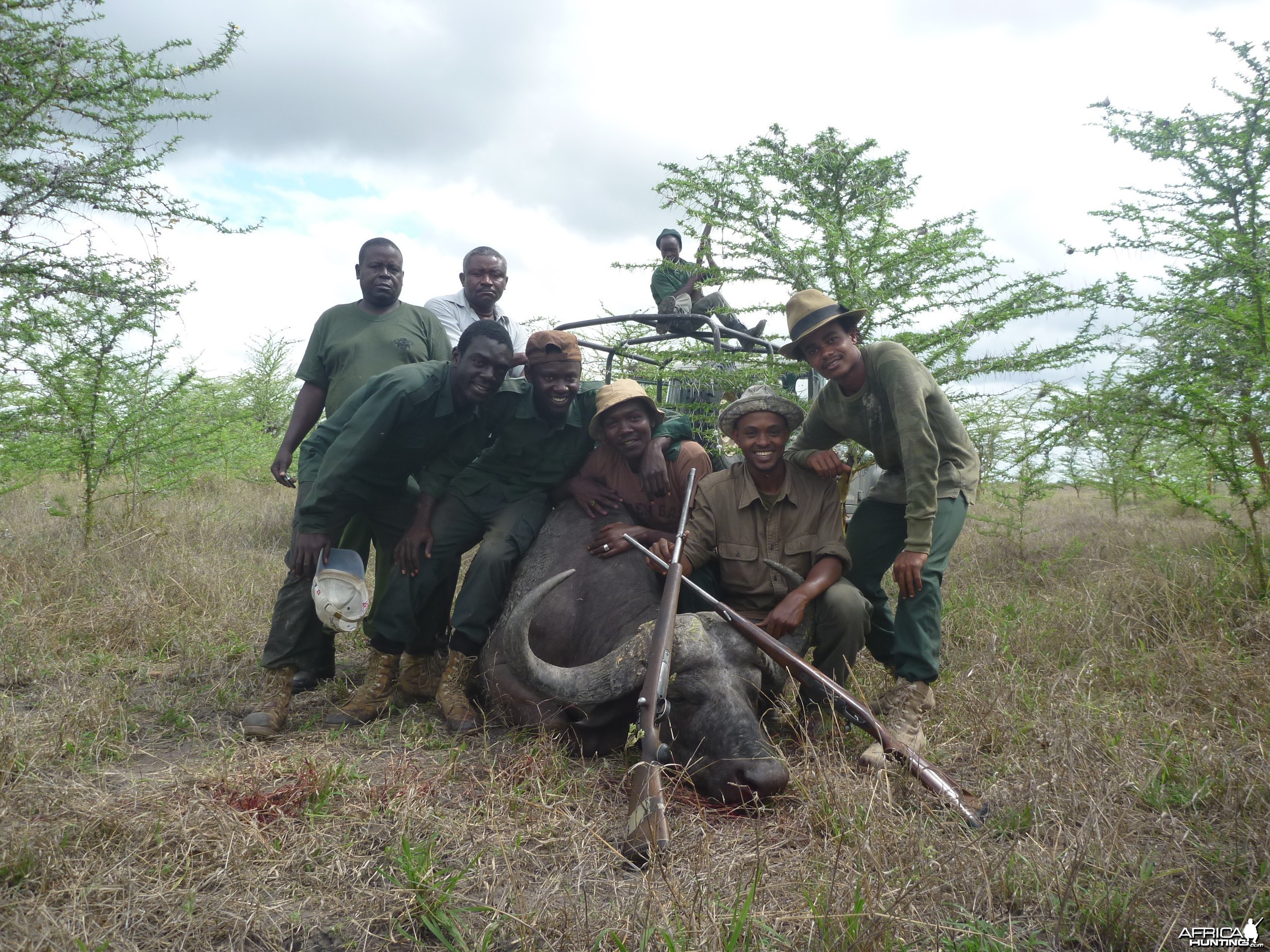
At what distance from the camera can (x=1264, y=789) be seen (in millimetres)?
2959

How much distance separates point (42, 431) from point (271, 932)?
6.95 metres

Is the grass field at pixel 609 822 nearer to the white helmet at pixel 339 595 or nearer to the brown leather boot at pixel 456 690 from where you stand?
the brown leather boot at pixel 456 690

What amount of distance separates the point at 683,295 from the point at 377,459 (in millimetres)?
4015

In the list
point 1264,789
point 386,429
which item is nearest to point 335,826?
point 386,429

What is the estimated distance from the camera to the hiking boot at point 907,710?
12.3 ft

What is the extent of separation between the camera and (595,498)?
197 inches

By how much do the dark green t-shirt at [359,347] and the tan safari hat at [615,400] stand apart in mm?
1364

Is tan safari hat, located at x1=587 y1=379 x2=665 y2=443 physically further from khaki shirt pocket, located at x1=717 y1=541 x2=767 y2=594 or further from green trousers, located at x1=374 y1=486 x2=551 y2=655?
khaki shirt pocket, located at x1=717 y1=541 x2=767 y2=594

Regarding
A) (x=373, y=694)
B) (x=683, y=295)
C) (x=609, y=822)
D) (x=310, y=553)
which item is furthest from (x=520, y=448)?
(x=683, y=295)

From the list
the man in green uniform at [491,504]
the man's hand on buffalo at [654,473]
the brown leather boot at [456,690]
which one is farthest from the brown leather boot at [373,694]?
the man's hand on buffalo at [654,473]

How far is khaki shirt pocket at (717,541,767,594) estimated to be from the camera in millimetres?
4387

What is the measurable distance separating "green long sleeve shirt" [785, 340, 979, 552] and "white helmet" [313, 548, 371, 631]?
93.8 inches

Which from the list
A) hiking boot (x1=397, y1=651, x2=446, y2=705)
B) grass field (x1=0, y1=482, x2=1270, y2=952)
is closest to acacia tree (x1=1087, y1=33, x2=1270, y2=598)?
grass field (x1=0, y1=482, x2=1270, y2=952)

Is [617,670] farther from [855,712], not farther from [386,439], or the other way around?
[386,439]
